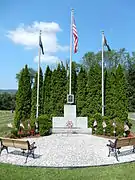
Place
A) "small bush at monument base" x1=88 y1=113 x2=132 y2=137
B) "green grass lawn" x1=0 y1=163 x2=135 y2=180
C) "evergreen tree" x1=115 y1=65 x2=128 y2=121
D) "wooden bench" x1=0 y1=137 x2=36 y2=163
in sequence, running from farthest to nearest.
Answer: "evergreen tree" x1=115 y1=65 x2=128 y2=121
"small bush at monument base" x1=88 y1=113 x2=132 y2=137
"wooden bench" x1=0 y1=137 x2=36 y2=163
"green grass lawn" x1=0 y1=163 x2=135 y2=180

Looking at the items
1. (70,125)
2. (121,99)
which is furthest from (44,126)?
(121,99)

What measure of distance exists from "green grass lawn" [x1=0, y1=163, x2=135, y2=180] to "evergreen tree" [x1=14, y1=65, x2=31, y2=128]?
1119 centimetres

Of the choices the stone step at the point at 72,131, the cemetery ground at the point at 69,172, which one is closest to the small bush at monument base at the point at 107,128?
the stone step at the point at 72,131

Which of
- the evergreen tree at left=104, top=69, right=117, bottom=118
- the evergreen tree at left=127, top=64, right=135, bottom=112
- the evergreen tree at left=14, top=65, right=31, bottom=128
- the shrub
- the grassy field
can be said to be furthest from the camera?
the evergreen tree at left=127, top=64, right=135, bottom=112

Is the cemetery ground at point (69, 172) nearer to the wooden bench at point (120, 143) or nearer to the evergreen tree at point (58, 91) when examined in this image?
the wooden bench at point (120, 143)

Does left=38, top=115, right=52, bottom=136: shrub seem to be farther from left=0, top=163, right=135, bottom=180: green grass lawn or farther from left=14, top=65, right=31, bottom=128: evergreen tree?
left=0, top=163, right=135, bottom=180: green grass lawn

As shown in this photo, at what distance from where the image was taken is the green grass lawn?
770 centimetres

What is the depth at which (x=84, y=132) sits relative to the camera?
18234 millimetres

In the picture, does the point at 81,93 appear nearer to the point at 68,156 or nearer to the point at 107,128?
the point at 107,128

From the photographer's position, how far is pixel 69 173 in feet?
27.2

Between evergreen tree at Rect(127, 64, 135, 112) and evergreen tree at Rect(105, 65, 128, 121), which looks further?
evergreen tree at Rect(127, 64, 135, 112)

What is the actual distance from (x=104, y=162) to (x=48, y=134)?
27.6 ft

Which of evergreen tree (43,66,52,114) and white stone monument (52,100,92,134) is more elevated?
evergreen tree (43,66,52,114)

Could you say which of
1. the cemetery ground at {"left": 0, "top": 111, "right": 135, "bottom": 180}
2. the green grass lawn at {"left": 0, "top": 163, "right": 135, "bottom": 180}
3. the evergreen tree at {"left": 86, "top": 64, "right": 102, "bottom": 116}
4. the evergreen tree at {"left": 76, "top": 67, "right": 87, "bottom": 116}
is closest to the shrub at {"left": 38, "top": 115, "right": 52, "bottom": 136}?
the evergreen tree at {"left": 76, "top": 67, "right": 87, "bottom": 116}
